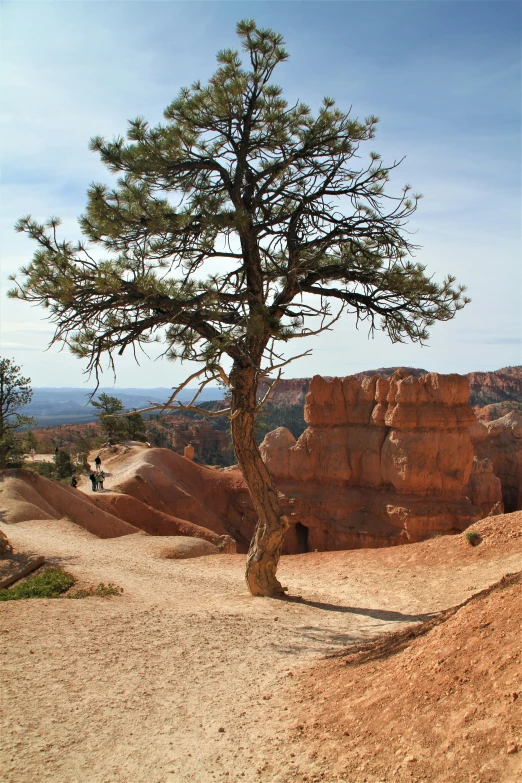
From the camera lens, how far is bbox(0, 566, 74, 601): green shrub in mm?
9250

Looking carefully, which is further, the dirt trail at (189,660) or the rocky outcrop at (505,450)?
the rocky outcrop at (505,450)

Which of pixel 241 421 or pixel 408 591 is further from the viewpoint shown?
pixel 408 591

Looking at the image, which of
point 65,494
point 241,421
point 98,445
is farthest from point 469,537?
point 98,445

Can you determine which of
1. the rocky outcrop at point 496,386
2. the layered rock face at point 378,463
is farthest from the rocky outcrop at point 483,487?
the rocky outcrop at point 496,386

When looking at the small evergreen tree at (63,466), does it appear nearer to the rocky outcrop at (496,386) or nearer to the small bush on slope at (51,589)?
the small bush on slope at (51,589)

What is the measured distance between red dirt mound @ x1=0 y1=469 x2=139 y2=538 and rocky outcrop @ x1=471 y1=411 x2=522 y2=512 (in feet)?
58.7

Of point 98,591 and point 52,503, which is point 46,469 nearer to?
point 52,503

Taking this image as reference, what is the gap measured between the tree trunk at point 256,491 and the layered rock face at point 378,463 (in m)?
12.3

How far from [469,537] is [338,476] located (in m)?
11.7

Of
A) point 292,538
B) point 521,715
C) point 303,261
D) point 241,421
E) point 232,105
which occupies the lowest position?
point 292,538

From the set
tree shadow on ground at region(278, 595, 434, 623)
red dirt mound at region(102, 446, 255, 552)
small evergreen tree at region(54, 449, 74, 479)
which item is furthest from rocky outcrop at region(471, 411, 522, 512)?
small evergreen tree at region(54, 449, 74, 479)

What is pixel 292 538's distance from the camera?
24.3 metres

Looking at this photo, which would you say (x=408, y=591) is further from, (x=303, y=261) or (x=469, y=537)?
(x=303, y=261)

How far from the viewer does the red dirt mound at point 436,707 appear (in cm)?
329
